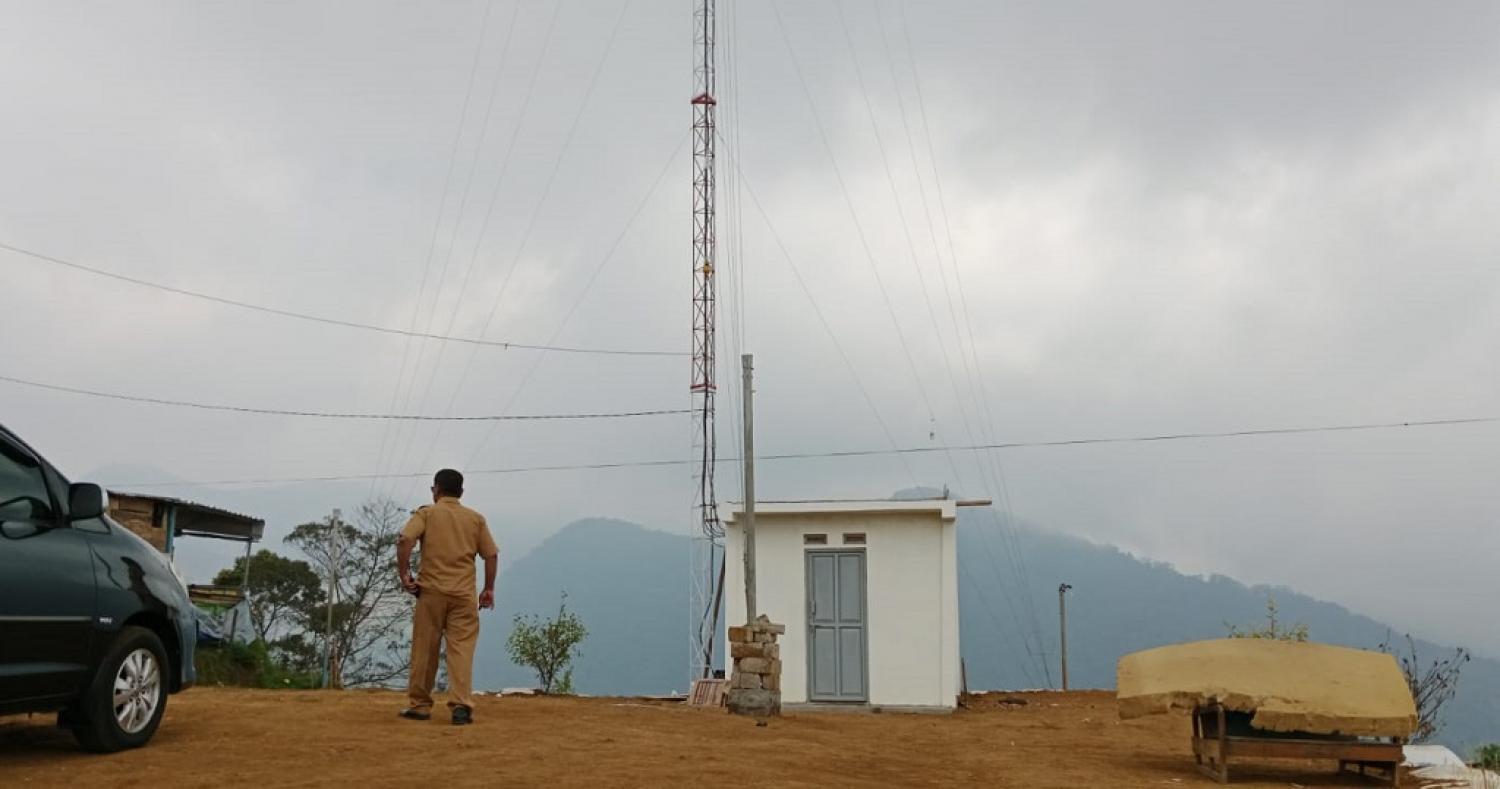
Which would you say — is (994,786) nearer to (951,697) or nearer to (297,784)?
(297,784)

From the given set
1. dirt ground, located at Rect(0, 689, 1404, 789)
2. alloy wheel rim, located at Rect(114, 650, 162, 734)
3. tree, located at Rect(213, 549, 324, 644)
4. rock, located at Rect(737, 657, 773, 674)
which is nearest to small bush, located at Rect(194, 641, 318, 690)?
dirt ground, located at Rect(0, 689, 1404, 789)

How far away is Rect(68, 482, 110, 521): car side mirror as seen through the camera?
6.88 m

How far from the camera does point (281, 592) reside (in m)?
39.8

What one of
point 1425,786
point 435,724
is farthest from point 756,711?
point 1425,786

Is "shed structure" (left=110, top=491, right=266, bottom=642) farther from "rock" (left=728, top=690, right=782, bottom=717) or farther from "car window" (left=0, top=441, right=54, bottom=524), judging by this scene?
"car window" (left=0, top=441, right=54, bottom=524)

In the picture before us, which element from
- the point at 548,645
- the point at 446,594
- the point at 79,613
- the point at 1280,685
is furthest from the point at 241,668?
the point at 1280,685

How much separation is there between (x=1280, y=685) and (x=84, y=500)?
7919 millimetres

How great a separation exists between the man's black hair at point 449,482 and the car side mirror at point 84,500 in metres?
2.94

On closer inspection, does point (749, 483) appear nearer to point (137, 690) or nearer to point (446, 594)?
point (446, 594)

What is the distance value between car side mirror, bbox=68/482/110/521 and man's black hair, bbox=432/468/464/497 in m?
2.94

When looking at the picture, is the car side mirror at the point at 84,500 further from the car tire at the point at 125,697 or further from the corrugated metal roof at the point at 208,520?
the corrugated metal roof at the point at 208,520

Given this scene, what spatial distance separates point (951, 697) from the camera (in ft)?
59.7

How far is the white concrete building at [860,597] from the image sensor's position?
60.1 ft

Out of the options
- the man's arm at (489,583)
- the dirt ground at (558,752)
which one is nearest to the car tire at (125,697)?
the dirt ground at (558,752)
